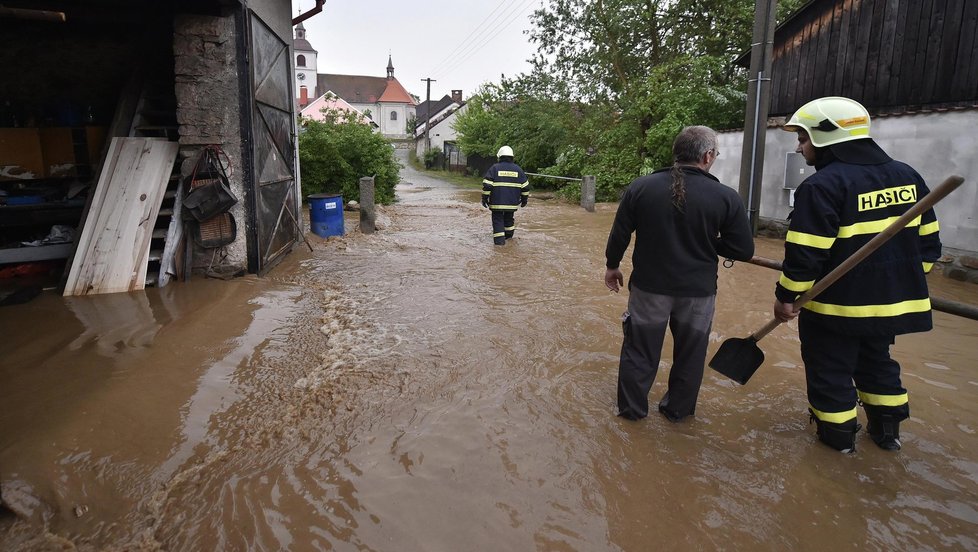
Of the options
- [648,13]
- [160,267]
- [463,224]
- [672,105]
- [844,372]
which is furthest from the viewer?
[648,13]

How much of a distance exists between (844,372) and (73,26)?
30.9 ft

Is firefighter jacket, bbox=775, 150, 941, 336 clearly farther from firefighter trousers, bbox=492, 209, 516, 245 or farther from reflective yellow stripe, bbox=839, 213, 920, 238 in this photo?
firefighter trousers, bbox=492, 209, 516, 245

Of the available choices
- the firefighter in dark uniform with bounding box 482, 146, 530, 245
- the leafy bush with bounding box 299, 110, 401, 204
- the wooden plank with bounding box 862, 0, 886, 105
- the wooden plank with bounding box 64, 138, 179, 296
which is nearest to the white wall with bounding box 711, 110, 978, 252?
the wooden plank with bounding box 862, 0, 886, 105

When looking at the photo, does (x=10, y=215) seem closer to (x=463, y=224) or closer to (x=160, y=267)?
Result: (x=160, y=267)

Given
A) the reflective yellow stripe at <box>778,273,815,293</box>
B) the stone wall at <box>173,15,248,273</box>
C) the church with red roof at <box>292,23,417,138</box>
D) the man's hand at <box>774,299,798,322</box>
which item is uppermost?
the church with red roof at <box>292,23,417,138</box>

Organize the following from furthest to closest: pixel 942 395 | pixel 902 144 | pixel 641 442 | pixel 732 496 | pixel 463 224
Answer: pixel 463 224 → pixel 902 144 → pixel 942 395 → pixel 641 442 → pixel 732 496

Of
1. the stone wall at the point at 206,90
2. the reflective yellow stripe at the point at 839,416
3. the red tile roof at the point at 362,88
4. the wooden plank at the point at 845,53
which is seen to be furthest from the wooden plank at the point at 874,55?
the red tile roof at the point at 362,88

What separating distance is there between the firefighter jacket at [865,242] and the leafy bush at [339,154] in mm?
12671

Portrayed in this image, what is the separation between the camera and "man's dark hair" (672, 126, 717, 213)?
3328 millimetres

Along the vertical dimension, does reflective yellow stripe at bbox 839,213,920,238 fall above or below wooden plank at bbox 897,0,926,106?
below

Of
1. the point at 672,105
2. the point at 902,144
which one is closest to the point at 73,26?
the point at 902,144

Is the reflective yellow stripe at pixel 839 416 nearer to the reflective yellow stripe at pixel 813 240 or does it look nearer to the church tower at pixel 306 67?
the reflective yellow stripe at pixel 813 240

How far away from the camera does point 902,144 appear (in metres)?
8.43

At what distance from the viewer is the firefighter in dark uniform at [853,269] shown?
9.73 feet
